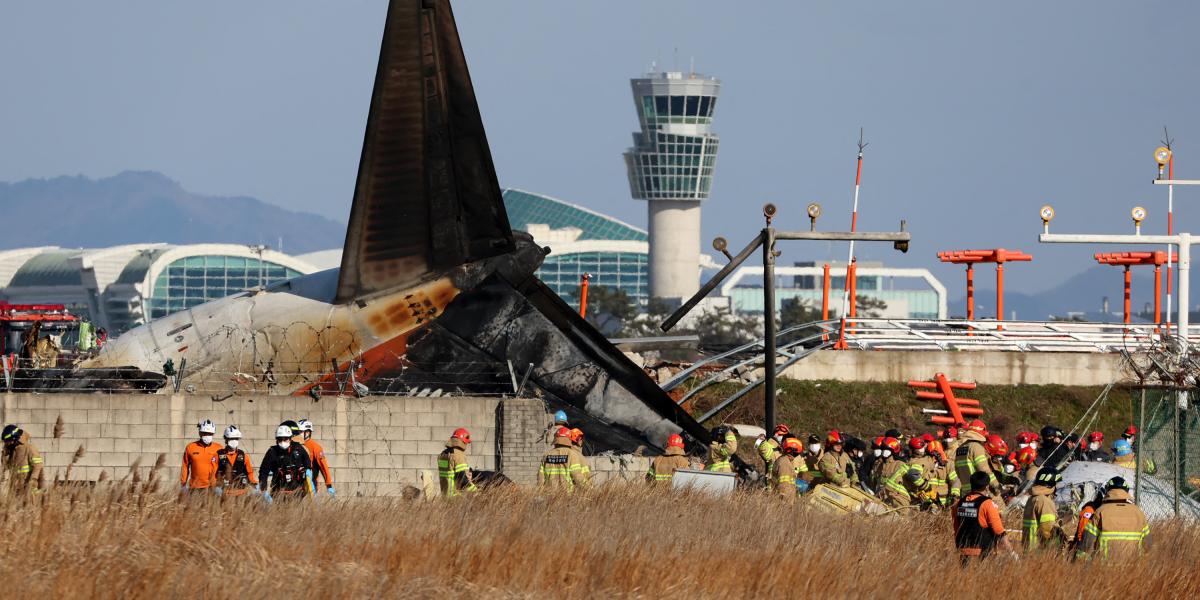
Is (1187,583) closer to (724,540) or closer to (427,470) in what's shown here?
(724,540)

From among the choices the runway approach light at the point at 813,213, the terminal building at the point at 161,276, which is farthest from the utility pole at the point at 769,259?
the terminal building at the point at 161,276

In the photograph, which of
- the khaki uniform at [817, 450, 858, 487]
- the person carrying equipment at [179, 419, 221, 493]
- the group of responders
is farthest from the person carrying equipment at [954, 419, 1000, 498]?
the person carrying equipment at [179, 419, 221, 493]

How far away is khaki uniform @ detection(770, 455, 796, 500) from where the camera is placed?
2391cm

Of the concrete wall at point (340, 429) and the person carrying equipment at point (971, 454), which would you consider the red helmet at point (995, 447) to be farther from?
the concrete wall at point (340, 429)

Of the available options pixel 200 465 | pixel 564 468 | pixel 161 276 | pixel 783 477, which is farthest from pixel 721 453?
pixel 161 276

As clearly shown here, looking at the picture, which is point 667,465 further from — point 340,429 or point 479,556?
point 479,556

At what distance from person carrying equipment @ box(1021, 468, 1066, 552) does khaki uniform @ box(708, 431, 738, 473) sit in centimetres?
690

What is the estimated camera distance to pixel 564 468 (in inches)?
924

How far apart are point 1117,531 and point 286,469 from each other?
31.2ft

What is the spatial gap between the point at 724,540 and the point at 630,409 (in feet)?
30.9

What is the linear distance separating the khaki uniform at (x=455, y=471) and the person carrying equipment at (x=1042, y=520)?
7.59 metres

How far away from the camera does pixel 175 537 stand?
1545 centimetres

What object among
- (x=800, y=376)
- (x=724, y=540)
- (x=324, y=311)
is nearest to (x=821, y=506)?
(x=724, y=540)

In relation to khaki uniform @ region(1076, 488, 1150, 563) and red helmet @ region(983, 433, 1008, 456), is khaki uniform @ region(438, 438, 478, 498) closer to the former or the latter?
khaki uniform @ region(1076, 488, 1150, 563)
